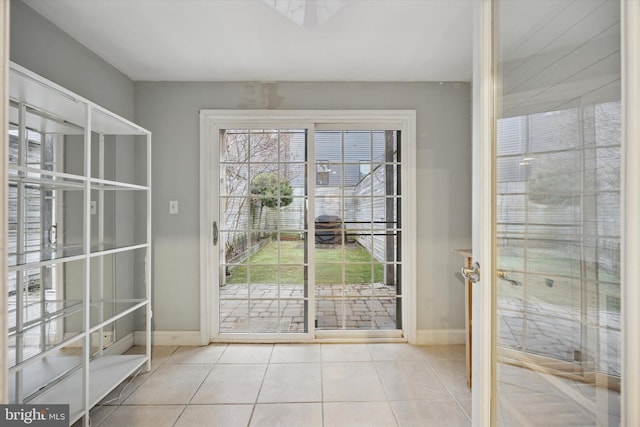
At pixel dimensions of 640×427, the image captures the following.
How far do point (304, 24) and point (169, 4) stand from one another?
0.79 m

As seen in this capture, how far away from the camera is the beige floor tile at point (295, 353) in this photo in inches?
99.7

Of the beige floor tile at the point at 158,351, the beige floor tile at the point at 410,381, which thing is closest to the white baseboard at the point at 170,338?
the beige floor tile at the point at 158,351

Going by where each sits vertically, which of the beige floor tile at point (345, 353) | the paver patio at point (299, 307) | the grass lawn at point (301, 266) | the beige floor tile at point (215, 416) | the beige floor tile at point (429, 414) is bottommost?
the beige floor tile at point (215, 416)

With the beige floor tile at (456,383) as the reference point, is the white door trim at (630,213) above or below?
above

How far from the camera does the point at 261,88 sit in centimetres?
282

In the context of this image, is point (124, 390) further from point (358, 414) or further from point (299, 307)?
point (358, 414)

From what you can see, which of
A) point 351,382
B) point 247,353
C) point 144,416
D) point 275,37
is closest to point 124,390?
point 144,416

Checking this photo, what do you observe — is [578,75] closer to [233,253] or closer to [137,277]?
[233,253]

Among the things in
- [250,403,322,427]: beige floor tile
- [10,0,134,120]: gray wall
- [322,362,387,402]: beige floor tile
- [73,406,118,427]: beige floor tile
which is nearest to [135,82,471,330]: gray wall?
[10,0,134,120]: gray wall

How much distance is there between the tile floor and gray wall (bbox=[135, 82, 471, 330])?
414 millimetres

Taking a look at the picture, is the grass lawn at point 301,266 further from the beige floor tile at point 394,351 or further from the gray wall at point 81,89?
the gray wall at point 81,89

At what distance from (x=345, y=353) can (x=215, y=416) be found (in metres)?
1.15

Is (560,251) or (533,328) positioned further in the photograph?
(533,328)

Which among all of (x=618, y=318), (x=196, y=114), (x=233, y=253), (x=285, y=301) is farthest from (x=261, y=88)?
(x=618, y=318)
